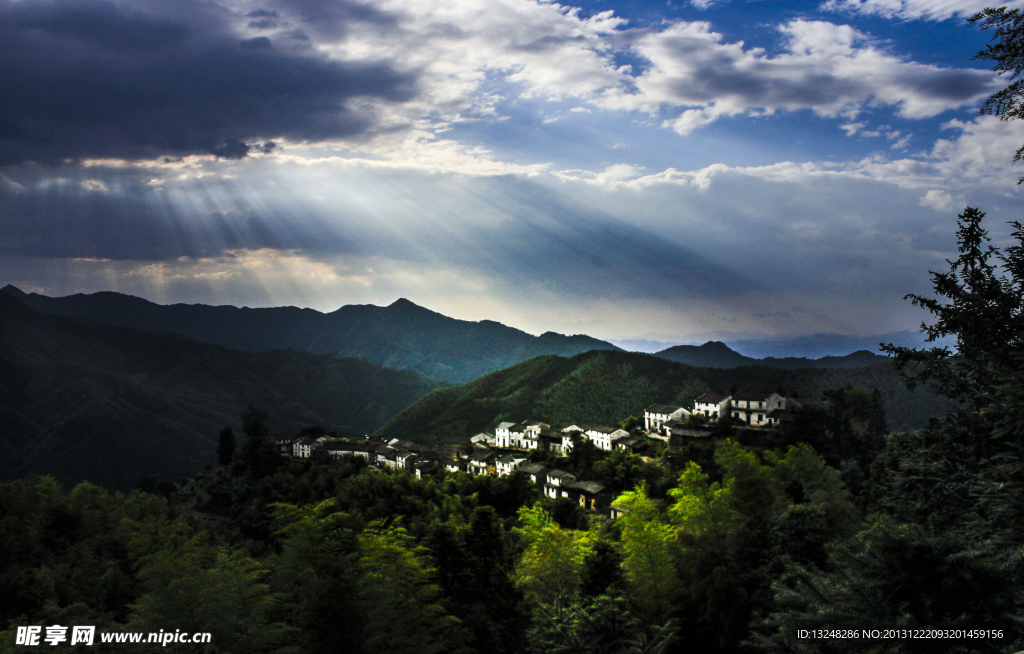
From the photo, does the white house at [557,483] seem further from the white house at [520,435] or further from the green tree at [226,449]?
the green tree at [226,449]

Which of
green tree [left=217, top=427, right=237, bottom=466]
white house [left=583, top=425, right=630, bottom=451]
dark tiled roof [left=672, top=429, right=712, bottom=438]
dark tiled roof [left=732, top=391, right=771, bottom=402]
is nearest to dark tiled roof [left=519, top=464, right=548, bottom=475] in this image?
white house [left=583, top=425, right=630, bottom=451]

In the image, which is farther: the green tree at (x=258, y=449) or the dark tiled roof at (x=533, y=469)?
the green tree at (x=258, y=449)

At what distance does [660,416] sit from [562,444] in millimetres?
10628

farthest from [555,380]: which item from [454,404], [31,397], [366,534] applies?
[31,397]

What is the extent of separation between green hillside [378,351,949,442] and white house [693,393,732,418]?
646 inches

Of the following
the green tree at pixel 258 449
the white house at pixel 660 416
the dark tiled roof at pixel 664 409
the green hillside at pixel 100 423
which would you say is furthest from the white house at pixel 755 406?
the green hillside at pixel 100 423

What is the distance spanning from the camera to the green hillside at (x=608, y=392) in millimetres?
66500

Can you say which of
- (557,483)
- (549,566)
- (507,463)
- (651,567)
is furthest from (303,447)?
(651,567)

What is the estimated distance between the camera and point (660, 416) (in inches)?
2119

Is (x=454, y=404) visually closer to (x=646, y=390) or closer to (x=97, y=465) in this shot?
(x=646, y=390)

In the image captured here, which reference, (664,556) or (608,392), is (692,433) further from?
(608,392)

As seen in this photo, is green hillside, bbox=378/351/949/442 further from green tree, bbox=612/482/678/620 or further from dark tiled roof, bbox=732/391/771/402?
green tree, bbox=612/482/678/620

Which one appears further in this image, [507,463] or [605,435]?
[605,435]

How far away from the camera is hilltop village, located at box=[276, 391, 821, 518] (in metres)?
43.3
